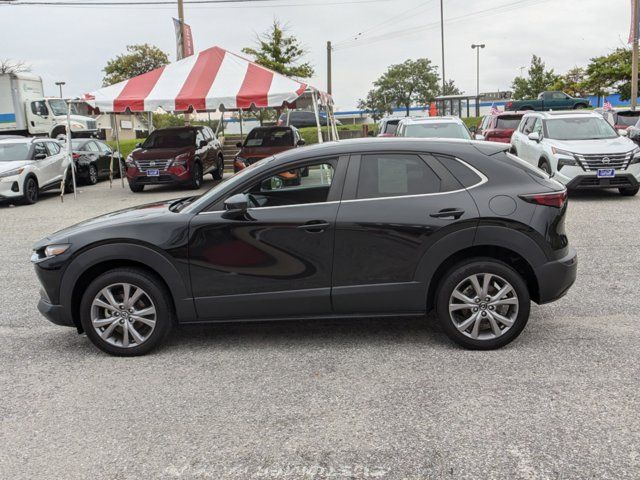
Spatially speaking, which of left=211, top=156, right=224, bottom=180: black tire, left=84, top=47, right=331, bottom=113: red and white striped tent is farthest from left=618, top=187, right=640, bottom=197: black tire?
left=211, top=156, right=224, bottom=180: black tire

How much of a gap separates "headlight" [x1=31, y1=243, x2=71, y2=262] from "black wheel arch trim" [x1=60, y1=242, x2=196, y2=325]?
13cm

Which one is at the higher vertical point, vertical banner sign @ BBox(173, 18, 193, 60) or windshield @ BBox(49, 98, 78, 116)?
vertical banner sign @ BBox(173, 18, 193, 60)

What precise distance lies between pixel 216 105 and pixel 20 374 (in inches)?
450

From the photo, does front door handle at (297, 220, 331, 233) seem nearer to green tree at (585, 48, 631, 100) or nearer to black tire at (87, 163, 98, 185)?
black tire at (87, 163, 98, 185)

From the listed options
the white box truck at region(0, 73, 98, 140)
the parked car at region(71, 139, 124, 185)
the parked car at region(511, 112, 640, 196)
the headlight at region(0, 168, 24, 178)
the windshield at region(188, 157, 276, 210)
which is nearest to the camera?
the windshield at region(188, 157, 276, 210)

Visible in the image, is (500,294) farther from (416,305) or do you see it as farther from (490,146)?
(490,146)

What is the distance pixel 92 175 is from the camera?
20.0 m

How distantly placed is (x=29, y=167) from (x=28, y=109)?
46.7 ft

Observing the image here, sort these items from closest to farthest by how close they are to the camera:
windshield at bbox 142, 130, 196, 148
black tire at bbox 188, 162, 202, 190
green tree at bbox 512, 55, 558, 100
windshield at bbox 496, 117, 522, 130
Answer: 1. black tire at bbox 188, 162, 202, 190
2. windshield at bbox 142, 130, 196, 148
3. windshield at bbox 496, 117, 522, 130
4. green tree at bbox 512, 55, 558, 100

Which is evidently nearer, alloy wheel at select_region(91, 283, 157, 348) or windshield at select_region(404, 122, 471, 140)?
alloy wheel at select_region(91, 283, 157, 348)

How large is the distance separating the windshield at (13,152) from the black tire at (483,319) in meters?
13.7

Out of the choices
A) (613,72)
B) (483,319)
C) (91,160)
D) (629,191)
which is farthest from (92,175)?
(613,72)

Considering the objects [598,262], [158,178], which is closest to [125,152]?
[158,178]

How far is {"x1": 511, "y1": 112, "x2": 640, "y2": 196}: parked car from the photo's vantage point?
11680 mm
